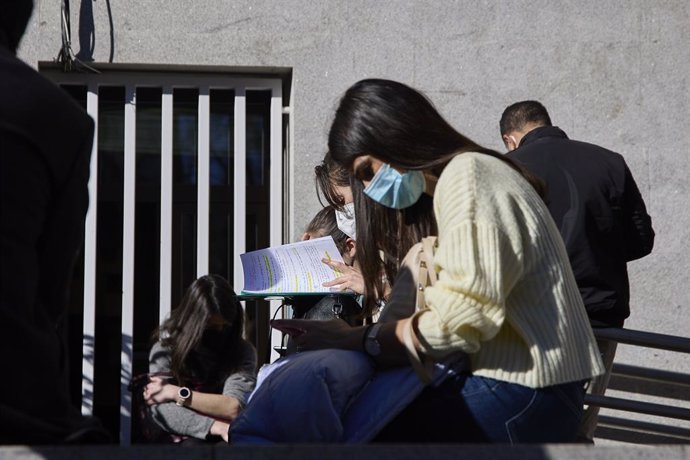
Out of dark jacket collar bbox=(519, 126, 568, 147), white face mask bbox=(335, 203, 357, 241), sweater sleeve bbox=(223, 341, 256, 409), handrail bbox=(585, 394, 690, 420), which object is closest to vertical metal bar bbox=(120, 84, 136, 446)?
sweater sleeve bbox=(223, 341, 256, 409)

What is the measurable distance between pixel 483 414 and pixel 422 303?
341mm

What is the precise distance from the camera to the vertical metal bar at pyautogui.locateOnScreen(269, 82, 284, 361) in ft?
22.2

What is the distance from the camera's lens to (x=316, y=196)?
658 cm

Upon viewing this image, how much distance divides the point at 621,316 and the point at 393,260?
2117mm

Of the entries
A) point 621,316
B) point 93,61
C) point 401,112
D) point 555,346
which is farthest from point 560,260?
point 93,61

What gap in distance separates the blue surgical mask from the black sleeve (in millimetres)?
2287

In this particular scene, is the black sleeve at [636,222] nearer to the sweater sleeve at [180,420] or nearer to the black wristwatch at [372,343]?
the sweater sleeve at [180,420]

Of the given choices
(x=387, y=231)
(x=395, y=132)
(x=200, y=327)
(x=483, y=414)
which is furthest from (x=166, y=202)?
(x=483, y=414)

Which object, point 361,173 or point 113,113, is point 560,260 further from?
point 113,113

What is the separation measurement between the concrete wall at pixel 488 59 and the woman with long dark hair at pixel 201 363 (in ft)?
2.94

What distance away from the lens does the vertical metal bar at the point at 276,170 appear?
6766 mm

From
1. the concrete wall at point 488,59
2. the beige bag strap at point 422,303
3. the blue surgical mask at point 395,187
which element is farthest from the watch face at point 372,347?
the concrete wall at point 488,59

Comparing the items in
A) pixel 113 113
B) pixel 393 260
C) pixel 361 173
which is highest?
pixel 113 113

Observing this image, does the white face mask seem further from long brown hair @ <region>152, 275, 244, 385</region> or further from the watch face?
the watch face
